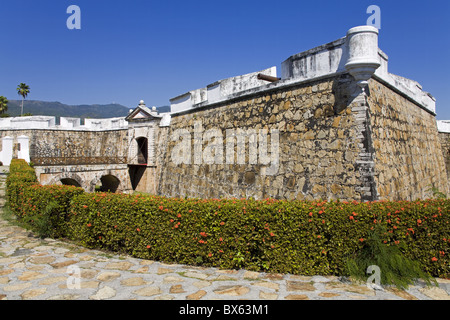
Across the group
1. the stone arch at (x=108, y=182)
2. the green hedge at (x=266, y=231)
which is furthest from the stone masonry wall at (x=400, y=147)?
the stone arch at (x=108, y=182)

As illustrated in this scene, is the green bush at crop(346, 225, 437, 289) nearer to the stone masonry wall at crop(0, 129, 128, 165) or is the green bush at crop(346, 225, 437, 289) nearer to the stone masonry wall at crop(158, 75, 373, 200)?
the stone masonry wall at crop(158, 75, 373, 200)

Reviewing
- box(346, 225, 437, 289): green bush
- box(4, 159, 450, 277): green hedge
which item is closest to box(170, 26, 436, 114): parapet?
box(4, 159, 450, 277): green hedge

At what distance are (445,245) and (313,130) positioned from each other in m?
3.93

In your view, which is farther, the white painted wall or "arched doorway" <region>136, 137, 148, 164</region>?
the white painted wall

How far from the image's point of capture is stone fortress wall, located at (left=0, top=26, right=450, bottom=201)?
680 cm

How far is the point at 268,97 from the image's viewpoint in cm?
906

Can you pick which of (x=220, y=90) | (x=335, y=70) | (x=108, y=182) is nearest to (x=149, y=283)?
(x=335, y=70)

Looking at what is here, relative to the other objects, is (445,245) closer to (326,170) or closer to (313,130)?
(326,170)

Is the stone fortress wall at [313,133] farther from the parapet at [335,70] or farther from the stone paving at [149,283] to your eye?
the stone paving at [149,283]

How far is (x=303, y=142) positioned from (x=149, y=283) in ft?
17.3

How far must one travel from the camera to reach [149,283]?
177 inches

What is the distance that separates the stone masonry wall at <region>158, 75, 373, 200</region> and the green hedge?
6.59 ft

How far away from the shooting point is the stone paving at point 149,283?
4.02 meters
